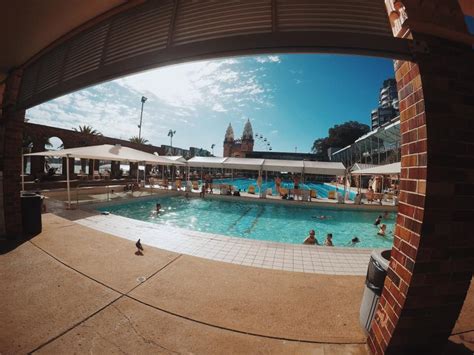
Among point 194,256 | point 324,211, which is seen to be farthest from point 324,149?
point 194,256

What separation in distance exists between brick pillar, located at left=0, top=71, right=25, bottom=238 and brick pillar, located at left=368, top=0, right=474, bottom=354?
6795 millimetres

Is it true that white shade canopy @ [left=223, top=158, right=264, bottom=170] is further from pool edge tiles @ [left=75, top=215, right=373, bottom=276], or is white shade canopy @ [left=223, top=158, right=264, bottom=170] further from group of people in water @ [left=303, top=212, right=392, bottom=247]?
pool edge tiles @ [left=75, top=215, right=373, bottom=276]

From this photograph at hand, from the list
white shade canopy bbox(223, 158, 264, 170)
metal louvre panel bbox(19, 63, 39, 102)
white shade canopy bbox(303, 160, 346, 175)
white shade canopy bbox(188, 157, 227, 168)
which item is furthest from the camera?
white shade canopy bbox(188, 157, 227, 168)

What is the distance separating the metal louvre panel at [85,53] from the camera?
2980mm

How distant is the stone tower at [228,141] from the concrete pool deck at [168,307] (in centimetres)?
8290

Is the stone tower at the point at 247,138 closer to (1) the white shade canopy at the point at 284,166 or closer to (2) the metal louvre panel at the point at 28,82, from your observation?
(1) the white shade canopy at the point at 284,166

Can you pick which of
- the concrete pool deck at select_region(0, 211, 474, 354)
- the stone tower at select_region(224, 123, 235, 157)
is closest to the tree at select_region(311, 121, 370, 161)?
the stone tower at select_region(224, 123, 235, 157)

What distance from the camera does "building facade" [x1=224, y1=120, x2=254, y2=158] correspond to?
83.7 meters

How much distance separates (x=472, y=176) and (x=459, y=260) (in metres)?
0.67

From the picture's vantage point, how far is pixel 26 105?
4105 mm

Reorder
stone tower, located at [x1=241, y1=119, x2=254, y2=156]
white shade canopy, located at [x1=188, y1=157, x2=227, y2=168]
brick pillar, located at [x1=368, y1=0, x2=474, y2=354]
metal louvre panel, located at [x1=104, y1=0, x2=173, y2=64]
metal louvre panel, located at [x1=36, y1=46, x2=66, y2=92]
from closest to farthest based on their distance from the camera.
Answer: brick pillar, located at [x1=368, y1=0, x2=474, y2=354] → metal louvre panel, located at [x1=104, y1=0, x2=173, y2=64] → metal louvre panel, located at [x1=36, y1=46, x2=66, y2=92] → white shade canopy, located at [x1=188, y1=157, x2=227, y2=168] → stone tower, located at [x1=241, y1=119, x2=254, y2=156]

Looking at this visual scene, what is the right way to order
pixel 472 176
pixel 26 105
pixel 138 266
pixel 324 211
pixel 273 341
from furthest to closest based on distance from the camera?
pixel 324 211 < pixel 26 105 < pixel 138 266 < pixel 273 341 < pixel 472 176

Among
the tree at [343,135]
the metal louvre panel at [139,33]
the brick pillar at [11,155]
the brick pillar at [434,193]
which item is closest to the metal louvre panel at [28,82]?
the brick pillar at [11,155]

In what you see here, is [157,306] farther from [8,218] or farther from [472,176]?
[8,218]
